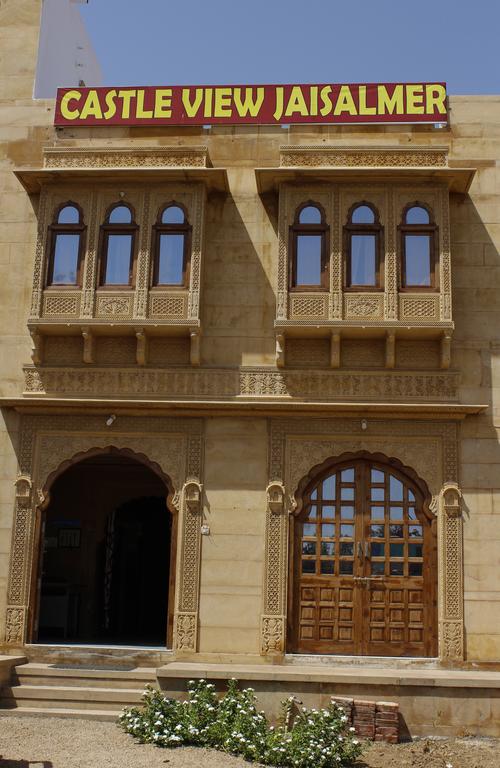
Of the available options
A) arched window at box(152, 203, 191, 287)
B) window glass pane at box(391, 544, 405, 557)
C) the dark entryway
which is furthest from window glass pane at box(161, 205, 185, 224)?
window glass pane at box(391, 544, 405, 557)

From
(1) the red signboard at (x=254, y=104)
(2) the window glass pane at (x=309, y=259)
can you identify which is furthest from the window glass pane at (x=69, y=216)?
(2) the window glass pane at (x=309, y=259)

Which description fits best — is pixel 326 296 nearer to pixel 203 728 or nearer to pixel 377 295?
pixel 377 295

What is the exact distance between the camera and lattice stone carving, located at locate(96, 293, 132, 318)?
1284 centimetres

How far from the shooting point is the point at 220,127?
13.6 meters

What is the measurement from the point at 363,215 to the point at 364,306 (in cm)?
137

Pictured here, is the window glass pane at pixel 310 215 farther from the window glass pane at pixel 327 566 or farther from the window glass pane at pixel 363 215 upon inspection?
the window glass pane at pixel 327 566

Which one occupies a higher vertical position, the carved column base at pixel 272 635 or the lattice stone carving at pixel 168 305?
the lattice stone carving at pixel 168 305

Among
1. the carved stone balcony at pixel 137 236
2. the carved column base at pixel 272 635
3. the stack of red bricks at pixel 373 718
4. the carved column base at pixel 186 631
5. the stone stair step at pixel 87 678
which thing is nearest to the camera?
the stack of red bricks at pixel 373 718

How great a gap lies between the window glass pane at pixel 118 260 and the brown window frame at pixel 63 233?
0.39m

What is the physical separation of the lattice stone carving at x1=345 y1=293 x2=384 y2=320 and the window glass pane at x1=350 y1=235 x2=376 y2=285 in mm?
256

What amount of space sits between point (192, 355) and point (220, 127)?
3550 mm

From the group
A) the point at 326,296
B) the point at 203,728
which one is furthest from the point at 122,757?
the point at 326,296

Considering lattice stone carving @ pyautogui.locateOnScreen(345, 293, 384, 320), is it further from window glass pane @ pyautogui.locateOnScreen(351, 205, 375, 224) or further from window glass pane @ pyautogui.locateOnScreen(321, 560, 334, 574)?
window glass pane @ pyautogui.locateOnScreen(321, 560, 334, 574)

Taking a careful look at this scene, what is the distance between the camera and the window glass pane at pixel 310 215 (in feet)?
42.6
